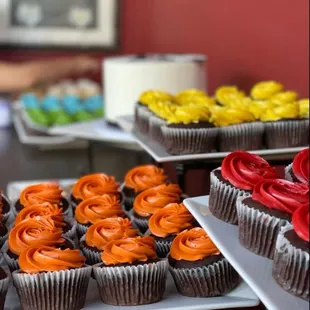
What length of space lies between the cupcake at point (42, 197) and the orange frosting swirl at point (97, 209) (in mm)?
93

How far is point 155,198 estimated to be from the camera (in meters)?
1.71

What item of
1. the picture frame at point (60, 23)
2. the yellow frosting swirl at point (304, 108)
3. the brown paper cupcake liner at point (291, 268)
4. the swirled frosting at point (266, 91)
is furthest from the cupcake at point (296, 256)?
the picture frame at point (60, 23)

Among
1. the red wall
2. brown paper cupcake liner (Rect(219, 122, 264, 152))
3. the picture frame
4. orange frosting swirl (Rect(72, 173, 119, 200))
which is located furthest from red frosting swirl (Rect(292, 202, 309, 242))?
the picture frame

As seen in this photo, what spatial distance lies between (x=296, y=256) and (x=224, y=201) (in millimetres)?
321

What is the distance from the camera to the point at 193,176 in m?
3.08

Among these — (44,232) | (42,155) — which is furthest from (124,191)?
(42,155)

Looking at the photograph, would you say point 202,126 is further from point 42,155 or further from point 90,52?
point 90,52

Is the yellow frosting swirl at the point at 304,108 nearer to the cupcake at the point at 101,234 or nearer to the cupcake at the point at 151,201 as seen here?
the cupcake at the point at 151,201

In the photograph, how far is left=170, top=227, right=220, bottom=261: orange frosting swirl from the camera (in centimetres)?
143

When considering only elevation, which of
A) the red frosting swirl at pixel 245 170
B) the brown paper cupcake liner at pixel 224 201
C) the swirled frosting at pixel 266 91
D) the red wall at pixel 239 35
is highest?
the red wall at pixel 239 35

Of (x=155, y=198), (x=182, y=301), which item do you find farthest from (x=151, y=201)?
(x=182, y=301)

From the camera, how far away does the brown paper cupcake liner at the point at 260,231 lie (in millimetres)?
1216

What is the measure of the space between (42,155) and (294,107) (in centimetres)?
157

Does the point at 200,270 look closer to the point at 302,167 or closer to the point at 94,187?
the point at 302,167
